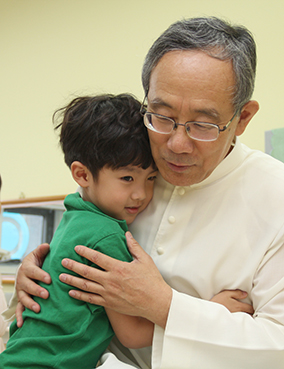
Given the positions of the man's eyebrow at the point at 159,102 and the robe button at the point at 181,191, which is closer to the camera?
the man's eyebrow at the point at 159,102

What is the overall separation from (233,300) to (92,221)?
1.71 ft

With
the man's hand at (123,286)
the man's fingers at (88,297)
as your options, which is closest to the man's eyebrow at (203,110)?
the man's hand at (123,286)

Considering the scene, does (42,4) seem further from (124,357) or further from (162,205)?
(124,357)

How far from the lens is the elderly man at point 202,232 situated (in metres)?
1.18

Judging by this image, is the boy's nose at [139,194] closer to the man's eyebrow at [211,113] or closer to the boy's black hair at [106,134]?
the boy's black hair at [106,134]

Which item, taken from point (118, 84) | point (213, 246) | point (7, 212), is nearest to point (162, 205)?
point (213, 246)

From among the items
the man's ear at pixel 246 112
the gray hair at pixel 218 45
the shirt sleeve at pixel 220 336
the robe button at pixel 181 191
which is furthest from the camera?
the robe button at pixel 181 191

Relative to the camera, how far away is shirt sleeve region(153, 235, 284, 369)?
1.16m

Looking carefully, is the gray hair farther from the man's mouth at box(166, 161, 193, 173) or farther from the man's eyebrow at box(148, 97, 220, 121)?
the man's mouth at box(166, 161, 193, 173)

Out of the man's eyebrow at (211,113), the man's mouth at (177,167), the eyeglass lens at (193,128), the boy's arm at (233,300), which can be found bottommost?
the boy's arm at (233,300)

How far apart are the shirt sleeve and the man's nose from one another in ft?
1.47

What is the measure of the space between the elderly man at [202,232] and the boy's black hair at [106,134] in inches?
3.1

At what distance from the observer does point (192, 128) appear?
1.25m

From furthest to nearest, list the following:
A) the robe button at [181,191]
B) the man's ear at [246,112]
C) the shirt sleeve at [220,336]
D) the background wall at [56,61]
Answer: the background wall at [56,61], the robe button at [181,191], the man's ear at [246,112], the shirt sleeve at [220,336]
